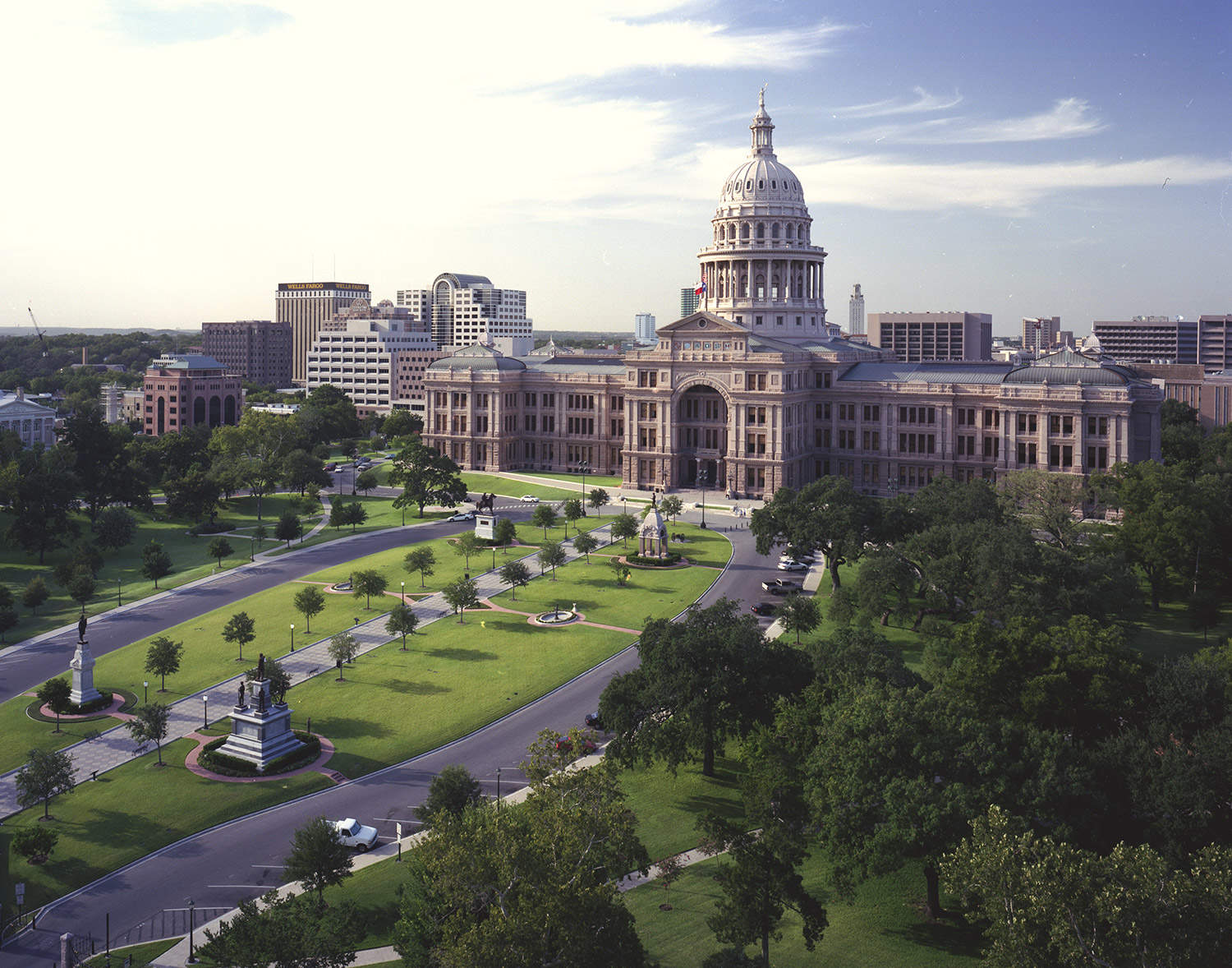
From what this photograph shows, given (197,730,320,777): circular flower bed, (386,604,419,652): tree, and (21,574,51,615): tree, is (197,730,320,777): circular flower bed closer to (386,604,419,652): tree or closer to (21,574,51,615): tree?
(386,604,419,652): tree

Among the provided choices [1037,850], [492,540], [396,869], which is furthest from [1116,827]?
A: [492,540]

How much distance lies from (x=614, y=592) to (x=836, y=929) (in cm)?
4836

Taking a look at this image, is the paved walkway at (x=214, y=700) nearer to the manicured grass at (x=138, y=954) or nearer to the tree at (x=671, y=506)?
the manicured grass at (x=138, y=954)

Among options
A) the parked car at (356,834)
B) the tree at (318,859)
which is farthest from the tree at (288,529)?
the tree at (318,859)

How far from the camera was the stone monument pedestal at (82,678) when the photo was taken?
216 feet

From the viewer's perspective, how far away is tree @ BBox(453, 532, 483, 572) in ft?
326

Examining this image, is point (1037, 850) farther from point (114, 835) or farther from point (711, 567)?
point (711, 567)

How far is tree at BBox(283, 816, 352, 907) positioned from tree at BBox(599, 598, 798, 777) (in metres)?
15.4

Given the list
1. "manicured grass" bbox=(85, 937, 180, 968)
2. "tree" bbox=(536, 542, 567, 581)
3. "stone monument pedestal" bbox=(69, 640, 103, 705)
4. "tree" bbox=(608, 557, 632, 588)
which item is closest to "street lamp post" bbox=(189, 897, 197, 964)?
"manicured grass" bbox=(85, 937, 180, 968)

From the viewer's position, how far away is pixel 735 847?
135 feet

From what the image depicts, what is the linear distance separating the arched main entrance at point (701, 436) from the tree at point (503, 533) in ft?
131

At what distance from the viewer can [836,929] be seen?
4391cm

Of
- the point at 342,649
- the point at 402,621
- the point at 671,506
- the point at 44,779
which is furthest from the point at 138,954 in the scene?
the point at 671,506

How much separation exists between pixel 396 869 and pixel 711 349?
4005 inches
